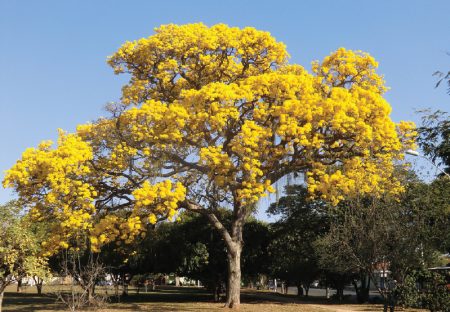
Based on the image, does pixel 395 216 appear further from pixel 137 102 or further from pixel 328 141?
pixel 137 102

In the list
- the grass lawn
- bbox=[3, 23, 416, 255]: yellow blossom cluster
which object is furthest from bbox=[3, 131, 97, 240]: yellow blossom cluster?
the grass lawn

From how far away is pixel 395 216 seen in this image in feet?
57.4

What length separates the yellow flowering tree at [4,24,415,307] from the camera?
72.7 ft

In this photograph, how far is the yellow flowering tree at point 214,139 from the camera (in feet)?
72.7

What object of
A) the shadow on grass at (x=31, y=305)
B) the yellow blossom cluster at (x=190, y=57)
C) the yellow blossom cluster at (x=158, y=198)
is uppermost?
the yellow blossom cluster at (x=190, y=57)

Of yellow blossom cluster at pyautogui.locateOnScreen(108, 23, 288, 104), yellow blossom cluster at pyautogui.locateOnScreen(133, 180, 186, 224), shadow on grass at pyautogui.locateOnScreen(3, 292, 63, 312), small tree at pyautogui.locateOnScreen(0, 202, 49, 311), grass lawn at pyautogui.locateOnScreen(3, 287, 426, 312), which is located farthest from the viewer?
shadow on grass at pyautogui.locateOnScreen(3, 292, 63, 312)

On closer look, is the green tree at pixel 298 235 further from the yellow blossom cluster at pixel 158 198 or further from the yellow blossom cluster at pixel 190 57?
the yellow blossom cluster at pixel 158 198

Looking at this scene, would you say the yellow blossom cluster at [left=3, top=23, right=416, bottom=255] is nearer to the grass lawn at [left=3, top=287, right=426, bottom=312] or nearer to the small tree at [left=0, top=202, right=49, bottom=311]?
the small tree at [left=0, top=202, right=49, bottom=311]

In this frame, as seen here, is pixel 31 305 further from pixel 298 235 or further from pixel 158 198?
pixel 298 235

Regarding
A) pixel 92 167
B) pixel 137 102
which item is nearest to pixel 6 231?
pixel 92 167

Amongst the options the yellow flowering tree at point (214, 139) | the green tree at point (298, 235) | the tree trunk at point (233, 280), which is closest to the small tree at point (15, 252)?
the yellow flowering tree at point (214, 139)

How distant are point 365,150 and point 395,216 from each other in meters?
6.58

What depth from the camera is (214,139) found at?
24.4m

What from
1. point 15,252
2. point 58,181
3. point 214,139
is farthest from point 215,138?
point 15,252
